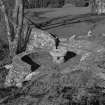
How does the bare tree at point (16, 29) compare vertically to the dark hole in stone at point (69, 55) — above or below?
above

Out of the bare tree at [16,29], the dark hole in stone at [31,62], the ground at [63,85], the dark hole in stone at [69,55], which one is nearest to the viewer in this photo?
the ground at [63,85]

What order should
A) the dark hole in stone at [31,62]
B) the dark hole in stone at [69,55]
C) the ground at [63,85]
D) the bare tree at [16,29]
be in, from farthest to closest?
the bare tree at [16,29] < the dark hole in stone at [69,55] < the dark hole in stone at [31,62] < the ground at [63,85]

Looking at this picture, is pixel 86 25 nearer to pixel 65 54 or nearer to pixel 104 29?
pixel 104 29

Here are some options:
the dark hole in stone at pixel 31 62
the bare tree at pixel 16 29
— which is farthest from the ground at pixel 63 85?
the bare tree at pixel 16 29

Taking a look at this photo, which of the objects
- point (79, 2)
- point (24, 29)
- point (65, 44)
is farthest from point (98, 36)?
point (79, 2)

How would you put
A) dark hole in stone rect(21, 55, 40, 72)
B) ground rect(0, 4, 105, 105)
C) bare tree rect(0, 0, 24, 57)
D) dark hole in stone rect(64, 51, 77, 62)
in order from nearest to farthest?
ground rect(0, 4, 105, 105) → dark hole in stone rect(21, 55, 40, 72) → dark hole in stone rect(64, 51, 77, 62) → bare tree rect(0, 0, 24, 57)

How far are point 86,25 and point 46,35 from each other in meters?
4.48

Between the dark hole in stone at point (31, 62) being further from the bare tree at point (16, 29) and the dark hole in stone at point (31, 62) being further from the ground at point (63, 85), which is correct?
the bare tree at point (16, 29)

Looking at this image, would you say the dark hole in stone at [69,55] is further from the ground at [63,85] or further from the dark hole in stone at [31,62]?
the dark hole in stone at [31,62]

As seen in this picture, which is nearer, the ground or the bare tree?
the ground

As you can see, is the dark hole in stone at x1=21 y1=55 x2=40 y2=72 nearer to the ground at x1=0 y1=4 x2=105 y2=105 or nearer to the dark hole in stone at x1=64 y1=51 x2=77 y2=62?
the ground at x1=0 y1=4 x2=105 y2=105

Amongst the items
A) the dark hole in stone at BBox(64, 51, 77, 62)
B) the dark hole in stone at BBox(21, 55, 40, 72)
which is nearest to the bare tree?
the dark hole in stone at BBox(21, 55, 40, 72)

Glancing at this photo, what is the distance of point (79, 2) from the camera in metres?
26.0

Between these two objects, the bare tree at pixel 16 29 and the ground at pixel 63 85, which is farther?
the bare tree at pixel 16 29
